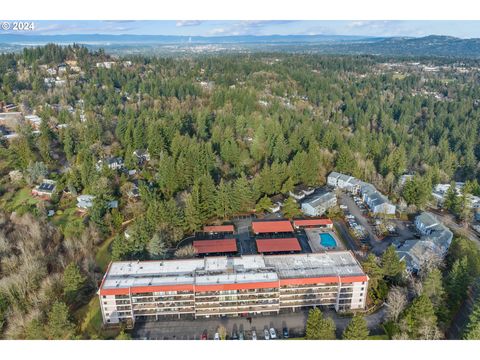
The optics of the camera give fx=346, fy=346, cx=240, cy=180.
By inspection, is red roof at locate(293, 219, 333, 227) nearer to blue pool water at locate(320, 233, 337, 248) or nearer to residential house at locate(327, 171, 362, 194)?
blue pool water at locate(320, 233, 337, 248)

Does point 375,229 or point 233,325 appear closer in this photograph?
point 233,325

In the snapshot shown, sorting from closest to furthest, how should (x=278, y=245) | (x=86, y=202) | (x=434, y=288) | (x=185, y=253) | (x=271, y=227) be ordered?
(x=434, y=288) < (x=185, y=253) < (x=278, y=245) < (x=271, y=227) < (x=86, y=202)

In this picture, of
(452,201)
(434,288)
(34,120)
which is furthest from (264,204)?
(34,120)

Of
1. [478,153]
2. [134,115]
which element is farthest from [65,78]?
[478,153]

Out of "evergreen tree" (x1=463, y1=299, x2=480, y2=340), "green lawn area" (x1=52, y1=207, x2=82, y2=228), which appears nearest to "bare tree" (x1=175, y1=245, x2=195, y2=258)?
"green lawn area" (x1=52, y1=207, x2=82, y2=228)

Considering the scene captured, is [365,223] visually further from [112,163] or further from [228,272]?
[112,163]
